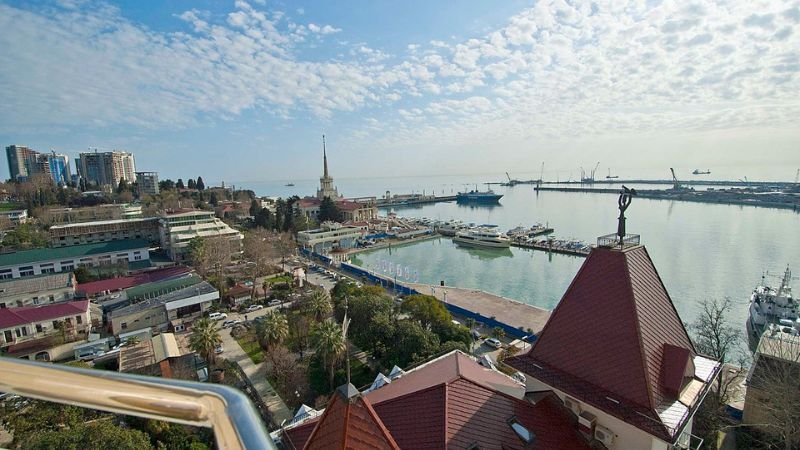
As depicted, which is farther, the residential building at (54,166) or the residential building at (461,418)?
the residential building at (54,166)

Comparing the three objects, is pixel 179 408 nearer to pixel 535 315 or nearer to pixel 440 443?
pixel 440 443

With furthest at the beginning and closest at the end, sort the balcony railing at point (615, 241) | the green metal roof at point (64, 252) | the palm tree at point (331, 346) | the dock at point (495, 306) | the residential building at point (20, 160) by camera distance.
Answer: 1. the residential building at point (20, 160)
2. the green metal roof at point (64, 252)
3. the dock at point (495, 306)
4. the palm tree at point (331, 346)
5. the balcony railing at point (615, 241)

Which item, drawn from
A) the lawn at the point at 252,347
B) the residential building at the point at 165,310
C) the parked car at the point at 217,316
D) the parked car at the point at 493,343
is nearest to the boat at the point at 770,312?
the parked car at the point at 493,343

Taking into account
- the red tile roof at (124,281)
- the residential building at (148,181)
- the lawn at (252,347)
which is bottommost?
the lawn at (252,347)

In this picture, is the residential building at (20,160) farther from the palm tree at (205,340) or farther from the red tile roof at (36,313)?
the palm tree at (205,340)

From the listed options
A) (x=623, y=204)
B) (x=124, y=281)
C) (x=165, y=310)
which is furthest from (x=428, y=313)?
(x=124, y=281)

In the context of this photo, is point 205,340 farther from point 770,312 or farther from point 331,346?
point 770,312
